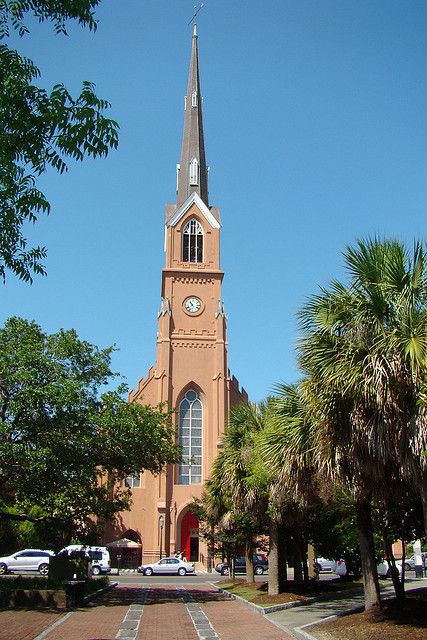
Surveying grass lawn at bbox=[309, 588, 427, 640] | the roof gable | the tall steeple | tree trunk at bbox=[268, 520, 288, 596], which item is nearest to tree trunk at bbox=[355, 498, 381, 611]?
grass lawn at bbox=[309, 588, 427, 640]

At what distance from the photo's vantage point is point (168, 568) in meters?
40.4

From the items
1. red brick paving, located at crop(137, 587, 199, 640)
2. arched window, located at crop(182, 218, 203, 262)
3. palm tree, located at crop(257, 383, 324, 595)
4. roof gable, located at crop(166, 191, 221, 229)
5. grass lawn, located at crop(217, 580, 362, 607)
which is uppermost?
roof gable, located at crop(166, 191, 221, 229)

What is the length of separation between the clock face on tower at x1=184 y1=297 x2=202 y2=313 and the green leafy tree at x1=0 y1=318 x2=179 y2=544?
1214 inches

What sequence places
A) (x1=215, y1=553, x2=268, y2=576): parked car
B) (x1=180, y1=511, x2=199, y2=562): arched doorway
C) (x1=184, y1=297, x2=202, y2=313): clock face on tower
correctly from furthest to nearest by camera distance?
(x1=184, y1=297, x2=202, y2=313): clock face on tower, (x1=180, y1=511, x2=199, y2=562): arched doorway, (x1=215, y1=553, x2=268, y2=576): parked car

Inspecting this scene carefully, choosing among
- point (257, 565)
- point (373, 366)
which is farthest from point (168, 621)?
point (257, 565)

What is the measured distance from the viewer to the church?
155 feet

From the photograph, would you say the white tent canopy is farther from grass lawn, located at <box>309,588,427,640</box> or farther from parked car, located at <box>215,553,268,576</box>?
grass lawn, located at <box>309,588,427,640</box>

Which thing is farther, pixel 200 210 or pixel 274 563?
Answer: pixel 200 210

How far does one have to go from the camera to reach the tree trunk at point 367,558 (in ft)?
44.8

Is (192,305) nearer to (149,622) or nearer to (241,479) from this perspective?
(241,479)

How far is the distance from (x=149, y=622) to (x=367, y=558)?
594cm

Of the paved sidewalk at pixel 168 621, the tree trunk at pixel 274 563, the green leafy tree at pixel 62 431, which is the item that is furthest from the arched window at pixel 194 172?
the paved sidewalk at pixel 168 621

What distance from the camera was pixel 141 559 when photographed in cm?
4672

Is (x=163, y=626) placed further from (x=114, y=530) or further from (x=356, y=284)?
(x=114, y=530)
